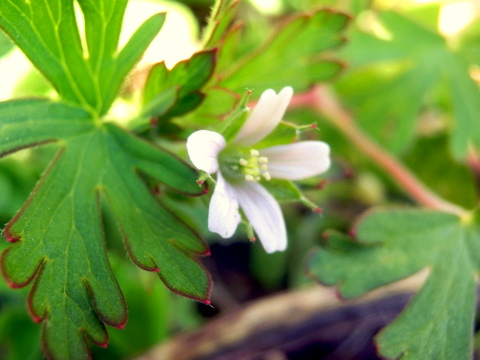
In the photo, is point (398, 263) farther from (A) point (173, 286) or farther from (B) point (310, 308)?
(A) point (173, 286)

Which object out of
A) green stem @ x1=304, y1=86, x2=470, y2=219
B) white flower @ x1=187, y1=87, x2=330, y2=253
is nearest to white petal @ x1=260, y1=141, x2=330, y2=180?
white flower @ x1=187, y1=87, x2=330, y2=253

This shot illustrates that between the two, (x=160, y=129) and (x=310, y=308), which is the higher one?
(x=160, y=129)

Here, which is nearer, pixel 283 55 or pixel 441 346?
pixel 441 346

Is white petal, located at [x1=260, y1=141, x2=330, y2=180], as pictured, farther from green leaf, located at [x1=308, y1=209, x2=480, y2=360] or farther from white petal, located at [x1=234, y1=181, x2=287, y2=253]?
green leaf, located at [x1=308, y1=209, x2=480, y2=360]

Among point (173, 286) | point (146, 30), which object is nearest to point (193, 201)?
point (173, 286)

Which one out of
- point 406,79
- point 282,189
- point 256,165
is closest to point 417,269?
point 282,189

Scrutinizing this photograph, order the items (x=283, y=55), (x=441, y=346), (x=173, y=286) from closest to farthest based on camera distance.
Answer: (x=173, y=286) < (x=441, y=346) < (x=283, y=55)

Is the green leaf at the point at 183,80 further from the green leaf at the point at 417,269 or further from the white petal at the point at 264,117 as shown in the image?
the green leaf at the point at 417,269
